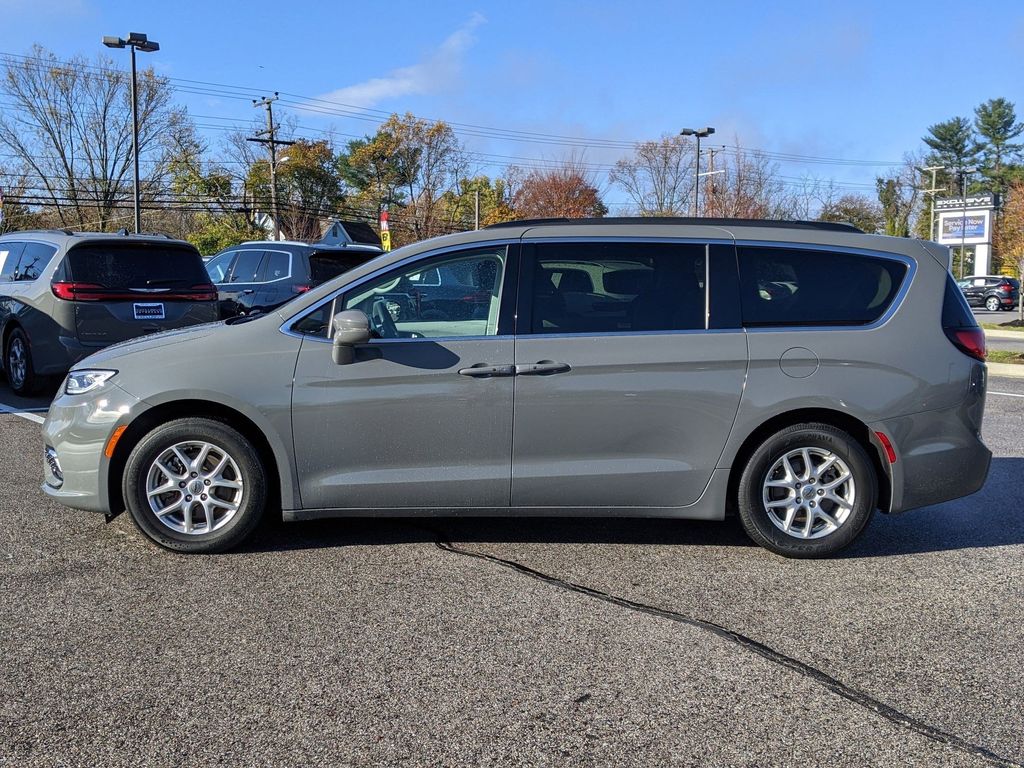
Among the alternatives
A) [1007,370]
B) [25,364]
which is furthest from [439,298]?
[1007,370]

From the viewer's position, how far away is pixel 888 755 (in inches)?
121

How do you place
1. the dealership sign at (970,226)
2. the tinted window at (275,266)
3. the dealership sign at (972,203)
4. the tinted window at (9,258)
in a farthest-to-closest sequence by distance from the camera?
the dealership sign at (970,226)
the dealership sign at (972,203)
the tinted window at (275,266)
the tinted window at (9,258)

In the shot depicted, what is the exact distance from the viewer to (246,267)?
1404 cm

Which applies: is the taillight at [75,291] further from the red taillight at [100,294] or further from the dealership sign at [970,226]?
the dealership sign at [970,226]

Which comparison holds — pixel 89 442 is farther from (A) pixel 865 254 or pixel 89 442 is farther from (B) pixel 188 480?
(A) pixel 865 254

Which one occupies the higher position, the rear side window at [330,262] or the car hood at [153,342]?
the rear side window at [330,262]

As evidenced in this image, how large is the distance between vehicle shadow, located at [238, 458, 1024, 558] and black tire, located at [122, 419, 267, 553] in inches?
7.8

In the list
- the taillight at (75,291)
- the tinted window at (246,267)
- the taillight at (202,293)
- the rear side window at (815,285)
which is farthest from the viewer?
the tinted window at (246,267)

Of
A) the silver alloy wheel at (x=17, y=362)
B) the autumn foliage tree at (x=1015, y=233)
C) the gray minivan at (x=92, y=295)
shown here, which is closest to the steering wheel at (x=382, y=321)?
the gray minivan at (x=92, y=295)

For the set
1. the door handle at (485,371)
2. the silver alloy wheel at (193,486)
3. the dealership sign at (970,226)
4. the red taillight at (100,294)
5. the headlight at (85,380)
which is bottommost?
the silver alloy wheel at (193,486)

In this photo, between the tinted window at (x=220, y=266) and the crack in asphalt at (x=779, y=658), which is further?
the tinted window at (x=220, y=266)

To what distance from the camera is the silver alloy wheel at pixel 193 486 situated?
496cm

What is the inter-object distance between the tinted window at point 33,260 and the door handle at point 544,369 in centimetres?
740

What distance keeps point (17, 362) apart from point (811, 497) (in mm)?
9216
